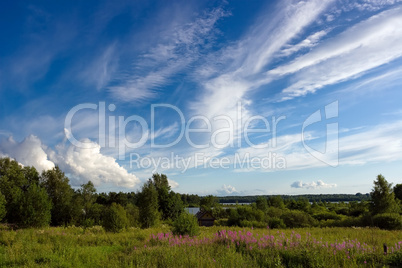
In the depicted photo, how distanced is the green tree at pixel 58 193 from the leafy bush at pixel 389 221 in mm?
35312

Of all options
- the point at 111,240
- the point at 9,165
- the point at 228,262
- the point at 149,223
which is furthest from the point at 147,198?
the point at 9,165

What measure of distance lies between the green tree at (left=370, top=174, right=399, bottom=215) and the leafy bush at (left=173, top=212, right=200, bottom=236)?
24223mm

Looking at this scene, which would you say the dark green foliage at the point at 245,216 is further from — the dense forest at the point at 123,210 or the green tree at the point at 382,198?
the green tree at the point at 382,198

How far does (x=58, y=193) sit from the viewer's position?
36.3 meters

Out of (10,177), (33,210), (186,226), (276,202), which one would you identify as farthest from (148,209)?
(276,202)

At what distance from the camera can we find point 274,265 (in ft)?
22.2

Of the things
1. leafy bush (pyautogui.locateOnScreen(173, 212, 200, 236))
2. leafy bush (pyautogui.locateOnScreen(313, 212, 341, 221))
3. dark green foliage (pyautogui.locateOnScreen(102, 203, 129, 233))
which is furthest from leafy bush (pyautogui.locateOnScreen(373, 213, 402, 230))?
dark green foliage (pyautogui.locateOnScreen(102, 203, 129, 233))

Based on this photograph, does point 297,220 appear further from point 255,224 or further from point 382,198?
point 382,198

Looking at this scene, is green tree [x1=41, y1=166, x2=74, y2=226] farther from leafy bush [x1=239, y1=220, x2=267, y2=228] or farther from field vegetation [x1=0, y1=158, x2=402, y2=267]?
leafy bush [x1=239, y1=220, x2=267, y2=228]

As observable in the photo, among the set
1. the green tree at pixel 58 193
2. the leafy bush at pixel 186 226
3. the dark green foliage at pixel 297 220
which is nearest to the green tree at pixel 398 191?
the dark green foliage at pixel 297 220

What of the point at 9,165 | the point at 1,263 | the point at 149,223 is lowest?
the point at 149,223

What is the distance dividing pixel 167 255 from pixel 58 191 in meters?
35.0

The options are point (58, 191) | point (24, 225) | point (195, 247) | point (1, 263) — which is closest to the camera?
point (1, 263)

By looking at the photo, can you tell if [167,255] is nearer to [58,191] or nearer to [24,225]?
[24,225]
